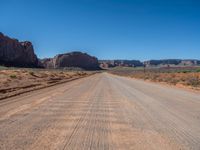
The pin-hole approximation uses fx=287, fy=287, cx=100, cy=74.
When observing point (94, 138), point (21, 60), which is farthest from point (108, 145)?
point (21, 60)

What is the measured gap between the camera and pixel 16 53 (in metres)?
146

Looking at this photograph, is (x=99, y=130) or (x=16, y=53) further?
(x=16, y=53)

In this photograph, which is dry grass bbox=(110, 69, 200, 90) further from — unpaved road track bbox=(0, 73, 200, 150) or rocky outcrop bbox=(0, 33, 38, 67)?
rocky outcrop bbox=(0, 33, 38, 67)

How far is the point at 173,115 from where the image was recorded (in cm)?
951

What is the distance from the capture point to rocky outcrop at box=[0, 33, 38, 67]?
133 metres

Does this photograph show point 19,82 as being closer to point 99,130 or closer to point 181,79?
point 181,79

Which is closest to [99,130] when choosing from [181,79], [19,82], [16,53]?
[19,82]

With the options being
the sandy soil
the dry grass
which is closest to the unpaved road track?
the sandy soil

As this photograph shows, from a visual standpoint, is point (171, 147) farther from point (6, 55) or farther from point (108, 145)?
point (6, 55)

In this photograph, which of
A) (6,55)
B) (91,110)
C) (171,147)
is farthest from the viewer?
(6,55)

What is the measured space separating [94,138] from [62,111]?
4070mm

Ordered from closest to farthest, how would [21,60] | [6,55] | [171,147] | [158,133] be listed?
[171,147]
[158,133]
[6,55]
[21,60]

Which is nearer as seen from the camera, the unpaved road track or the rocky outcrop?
→ the unpaved road track

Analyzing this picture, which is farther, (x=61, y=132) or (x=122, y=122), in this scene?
(x=122, y=122)
